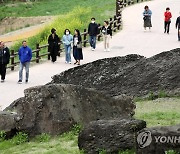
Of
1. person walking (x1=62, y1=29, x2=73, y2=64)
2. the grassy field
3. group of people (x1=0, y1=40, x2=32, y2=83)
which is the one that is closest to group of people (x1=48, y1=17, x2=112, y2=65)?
person walking (x1=62, y1=29, x2=73, y2=64)

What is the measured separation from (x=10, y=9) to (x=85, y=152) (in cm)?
5290

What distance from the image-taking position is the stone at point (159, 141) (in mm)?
9086

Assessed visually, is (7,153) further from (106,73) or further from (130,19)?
(130,19)

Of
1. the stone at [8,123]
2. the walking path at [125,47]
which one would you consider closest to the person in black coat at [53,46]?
the walking path at [125,47]

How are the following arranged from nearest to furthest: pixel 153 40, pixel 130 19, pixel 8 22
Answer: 1. pixel 153 40
2. pixel 130 19
3. pixel 8 22

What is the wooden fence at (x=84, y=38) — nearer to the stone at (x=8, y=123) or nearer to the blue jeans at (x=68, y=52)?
the blue jeans at (x=68, y=52)

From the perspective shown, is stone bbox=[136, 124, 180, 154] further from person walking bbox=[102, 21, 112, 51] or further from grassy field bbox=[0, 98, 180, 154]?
person walking bbox=[102, 21, 112, 51]

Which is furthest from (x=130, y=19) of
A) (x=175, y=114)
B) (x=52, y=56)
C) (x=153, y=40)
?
(x=175, y=114)

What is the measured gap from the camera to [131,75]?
656 inches

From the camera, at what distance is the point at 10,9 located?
6216cm

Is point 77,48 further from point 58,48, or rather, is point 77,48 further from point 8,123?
point 8,123

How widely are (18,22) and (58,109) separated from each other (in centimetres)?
4148

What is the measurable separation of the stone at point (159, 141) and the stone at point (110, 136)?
34.6 inches

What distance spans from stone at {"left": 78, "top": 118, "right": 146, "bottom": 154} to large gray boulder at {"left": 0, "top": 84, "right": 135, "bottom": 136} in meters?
1.79
